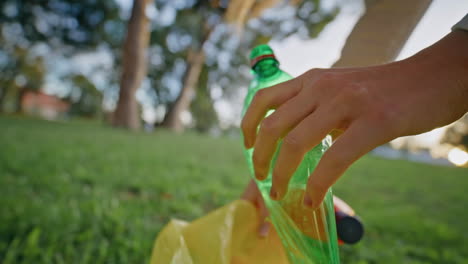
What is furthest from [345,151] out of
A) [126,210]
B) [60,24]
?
[60,24]

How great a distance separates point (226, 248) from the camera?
0.69 m

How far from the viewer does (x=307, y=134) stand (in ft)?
1.37

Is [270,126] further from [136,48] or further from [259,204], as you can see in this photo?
[136,48]

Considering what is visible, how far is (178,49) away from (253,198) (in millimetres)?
16315

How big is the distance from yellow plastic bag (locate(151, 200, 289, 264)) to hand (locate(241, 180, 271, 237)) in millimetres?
16

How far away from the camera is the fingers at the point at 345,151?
0.38 metres

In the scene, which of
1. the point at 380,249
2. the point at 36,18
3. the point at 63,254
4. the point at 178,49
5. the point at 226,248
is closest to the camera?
the point at 226,248

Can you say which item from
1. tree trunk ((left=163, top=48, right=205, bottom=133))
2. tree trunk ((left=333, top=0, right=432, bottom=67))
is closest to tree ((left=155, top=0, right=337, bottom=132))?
tree trunk ((left=163, top=48, right=205, bottom=133))

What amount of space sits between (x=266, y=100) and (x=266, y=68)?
0.75 feet

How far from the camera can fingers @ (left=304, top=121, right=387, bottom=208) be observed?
0.38 m

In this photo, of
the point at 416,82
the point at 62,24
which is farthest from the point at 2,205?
the point at 62,24

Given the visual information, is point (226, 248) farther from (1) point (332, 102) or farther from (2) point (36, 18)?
(2) point (36, 18)

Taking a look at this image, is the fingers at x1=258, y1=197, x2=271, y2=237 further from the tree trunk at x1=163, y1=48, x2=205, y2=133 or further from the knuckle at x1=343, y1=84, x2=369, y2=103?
the tree trunk at x1=163, y1=48, x2=205, y2=133

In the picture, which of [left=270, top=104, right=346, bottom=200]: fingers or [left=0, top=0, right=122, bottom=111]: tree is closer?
[left=270, top=104, right=346, bottom=200]: fingers
